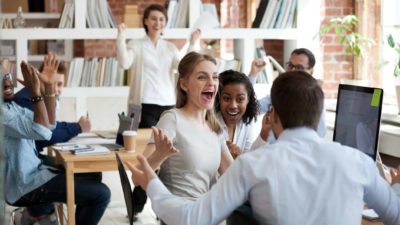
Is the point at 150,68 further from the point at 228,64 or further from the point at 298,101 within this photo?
the point at 298,101

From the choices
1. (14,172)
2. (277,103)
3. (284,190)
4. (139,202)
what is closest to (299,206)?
(284,190)

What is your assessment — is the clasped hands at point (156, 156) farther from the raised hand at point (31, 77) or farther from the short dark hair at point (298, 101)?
the raised hand at point (31, 77)

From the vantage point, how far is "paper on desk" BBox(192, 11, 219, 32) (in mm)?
6082

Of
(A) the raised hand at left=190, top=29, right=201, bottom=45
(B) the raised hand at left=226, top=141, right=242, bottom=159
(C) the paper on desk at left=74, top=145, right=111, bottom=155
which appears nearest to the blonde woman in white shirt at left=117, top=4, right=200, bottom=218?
(A) the raised hand at left=190, top=29, right=201, bottom=45

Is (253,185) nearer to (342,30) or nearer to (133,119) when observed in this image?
(133,119)

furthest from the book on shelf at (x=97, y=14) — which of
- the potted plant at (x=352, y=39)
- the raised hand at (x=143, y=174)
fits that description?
the raised hand at (x=143, y=174)

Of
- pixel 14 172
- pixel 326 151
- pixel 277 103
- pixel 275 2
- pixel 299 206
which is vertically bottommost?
pixel 14 172

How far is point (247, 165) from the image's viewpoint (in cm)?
190

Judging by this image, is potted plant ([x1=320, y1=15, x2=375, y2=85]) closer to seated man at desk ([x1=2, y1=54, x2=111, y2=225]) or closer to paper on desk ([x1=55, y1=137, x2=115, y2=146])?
paper on desk ([x1=55, y1=137, x2=115, y2=146])

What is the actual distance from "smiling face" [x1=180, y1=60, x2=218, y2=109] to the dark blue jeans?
121 centimetres

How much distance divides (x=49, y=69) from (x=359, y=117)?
1635 millimetres

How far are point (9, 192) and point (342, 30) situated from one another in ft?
10.8

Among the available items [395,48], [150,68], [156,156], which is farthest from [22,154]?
[395,48]

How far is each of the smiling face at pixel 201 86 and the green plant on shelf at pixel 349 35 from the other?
2766mm
